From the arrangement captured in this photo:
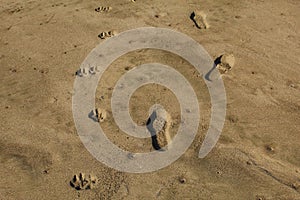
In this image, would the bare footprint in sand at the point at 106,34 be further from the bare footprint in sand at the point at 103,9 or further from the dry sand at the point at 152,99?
the bare footprint in sand at the point at 103,9

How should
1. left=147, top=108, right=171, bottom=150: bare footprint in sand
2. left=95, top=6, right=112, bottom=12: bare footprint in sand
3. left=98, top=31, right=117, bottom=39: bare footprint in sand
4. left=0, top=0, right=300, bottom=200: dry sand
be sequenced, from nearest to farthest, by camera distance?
left=0, top=0, right=300, bottom=200: dry sand < left=147, top=108, right=171, bottom=150: bare footprint in sand < left=98, top=31, right=117, bottom=39: bare footprint in sand < left=95, top=6, right=112, bottom=12: bare footprint in sand

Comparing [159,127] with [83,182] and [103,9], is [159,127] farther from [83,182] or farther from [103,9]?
[103,9]

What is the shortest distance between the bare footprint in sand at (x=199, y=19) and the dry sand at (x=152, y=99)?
0.16 m

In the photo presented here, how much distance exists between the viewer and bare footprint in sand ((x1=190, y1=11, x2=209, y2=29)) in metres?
13.3

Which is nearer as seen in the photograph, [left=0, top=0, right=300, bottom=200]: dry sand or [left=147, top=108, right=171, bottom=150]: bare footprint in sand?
[left=0, top=0, right=300, bottom=200]: dry sand

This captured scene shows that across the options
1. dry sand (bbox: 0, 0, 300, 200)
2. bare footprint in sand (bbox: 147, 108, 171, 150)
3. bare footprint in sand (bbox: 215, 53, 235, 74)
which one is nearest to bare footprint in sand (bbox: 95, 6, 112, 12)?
dry sand (bbox: 0, 0, 300, 200)

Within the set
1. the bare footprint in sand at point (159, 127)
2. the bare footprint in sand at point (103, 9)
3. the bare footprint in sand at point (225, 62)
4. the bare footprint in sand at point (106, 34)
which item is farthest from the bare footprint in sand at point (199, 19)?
the bare footprint in sand at point (159, 127)

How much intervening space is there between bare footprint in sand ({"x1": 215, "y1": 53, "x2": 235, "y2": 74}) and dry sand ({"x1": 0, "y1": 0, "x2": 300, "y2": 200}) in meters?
0.20

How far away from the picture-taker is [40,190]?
935 cm

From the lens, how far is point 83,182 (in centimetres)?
941

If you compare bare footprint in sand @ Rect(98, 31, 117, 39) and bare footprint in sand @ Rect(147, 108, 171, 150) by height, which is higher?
bare footprint in sand @ Rect(98, 31, 117, 39)

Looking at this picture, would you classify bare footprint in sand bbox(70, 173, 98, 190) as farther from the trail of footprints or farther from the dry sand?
the trail of footprints

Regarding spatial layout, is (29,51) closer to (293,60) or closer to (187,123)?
(187,123)

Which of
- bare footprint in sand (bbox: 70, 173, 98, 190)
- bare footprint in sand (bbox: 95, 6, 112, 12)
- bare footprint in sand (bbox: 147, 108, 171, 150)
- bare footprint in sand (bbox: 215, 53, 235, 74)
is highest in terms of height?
bare footprint in sand (bbox: 95, 6, 112, 12)
